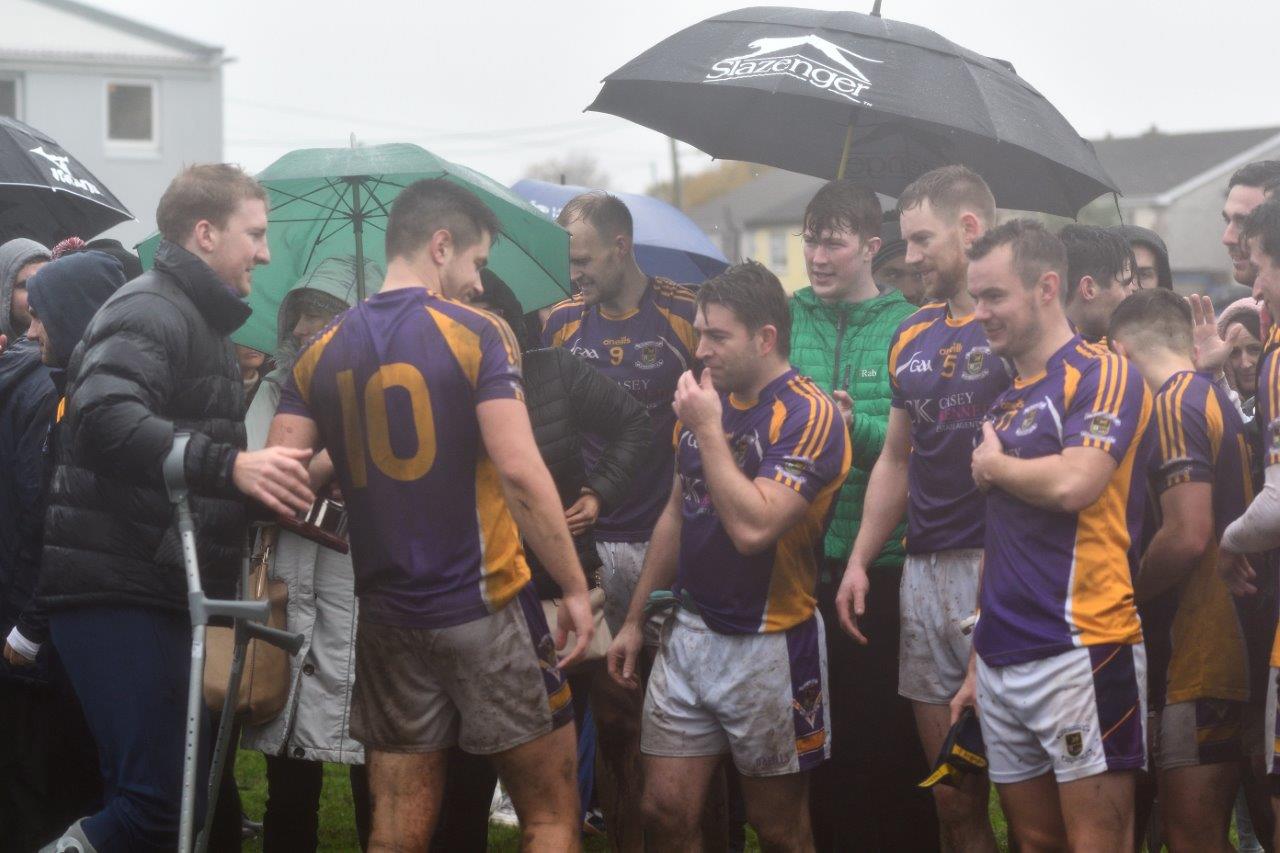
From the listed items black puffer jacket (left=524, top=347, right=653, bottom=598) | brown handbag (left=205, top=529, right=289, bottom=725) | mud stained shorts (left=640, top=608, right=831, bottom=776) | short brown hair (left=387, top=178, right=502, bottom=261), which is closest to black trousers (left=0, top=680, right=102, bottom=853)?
brown handbag (left=205, top=529, right=289, bottom=725)

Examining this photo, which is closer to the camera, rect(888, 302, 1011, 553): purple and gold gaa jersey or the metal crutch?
the metal crutch

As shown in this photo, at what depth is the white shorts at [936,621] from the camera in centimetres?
477

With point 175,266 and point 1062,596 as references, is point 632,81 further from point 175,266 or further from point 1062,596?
point 1062,596

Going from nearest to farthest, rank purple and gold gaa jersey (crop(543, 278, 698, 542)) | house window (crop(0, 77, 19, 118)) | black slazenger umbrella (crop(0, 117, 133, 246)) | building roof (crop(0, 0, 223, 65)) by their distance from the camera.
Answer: purple and gold gaa jersey (crop(543, 278, 698, 542)), black slazenger umbrella (crop(0, 117, 133, 246)), house window (crop(0, 77, 19, 118)), building roof (crop(0, 0, 223, 65))

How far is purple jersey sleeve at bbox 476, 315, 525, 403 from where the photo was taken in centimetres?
402

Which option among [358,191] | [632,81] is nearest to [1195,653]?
[632,81]

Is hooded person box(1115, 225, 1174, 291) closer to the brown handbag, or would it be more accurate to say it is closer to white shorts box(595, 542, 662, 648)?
white shorts box(595, 542, 662, 648)

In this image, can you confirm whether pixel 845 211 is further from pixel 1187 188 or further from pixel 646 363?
pixel 1187 188

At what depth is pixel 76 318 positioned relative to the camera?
500 cm

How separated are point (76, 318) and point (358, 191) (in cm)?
130

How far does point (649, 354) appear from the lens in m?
5.99

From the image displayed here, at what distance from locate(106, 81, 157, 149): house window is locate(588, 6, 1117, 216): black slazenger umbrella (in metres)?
32.7

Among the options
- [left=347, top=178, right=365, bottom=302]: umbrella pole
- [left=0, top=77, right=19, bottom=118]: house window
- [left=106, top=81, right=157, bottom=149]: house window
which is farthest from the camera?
[left=106, top=81, right=157, bottom=149]: house window

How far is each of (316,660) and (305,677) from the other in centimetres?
7
